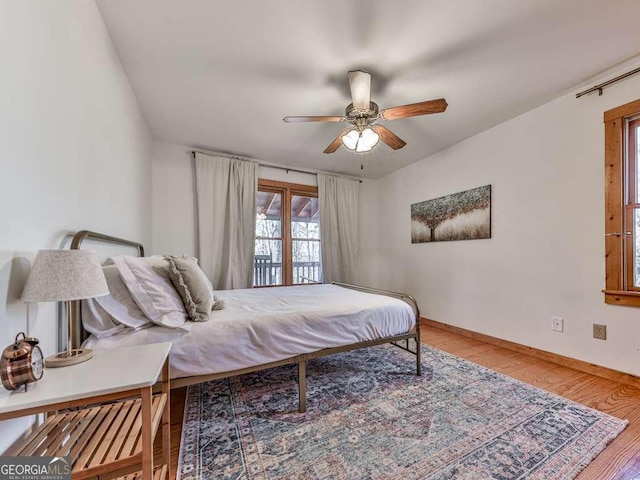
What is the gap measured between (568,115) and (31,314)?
4.00 m

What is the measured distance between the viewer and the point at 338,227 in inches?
177

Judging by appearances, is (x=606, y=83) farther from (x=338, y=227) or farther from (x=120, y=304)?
(x=120, y=304)

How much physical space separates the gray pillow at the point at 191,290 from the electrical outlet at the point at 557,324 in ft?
10.2

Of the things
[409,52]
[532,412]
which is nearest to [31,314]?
[409,52]

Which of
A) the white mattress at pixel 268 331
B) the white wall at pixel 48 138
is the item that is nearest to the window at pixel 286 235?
the white mattress at pixel 268 331

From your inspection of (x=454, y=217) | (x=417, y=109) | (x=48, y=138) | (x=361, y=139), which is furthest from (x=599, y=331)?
(x=48, y=138)

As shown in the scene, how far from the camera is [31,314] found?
1.03 metres

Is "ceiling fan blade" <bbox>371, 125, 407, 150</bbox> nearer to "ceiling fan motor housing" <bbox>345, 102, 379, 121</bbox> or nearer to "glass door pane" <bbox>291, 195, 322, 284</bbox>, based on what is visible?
"ceiling fan motor housing" <bbox>345, 102, 379, 121</bbox>

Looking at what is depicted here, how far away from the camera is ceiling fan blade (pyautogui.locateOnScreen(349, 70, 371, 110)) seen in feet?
6.54

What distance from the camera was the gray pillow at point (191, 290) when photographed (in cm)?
166

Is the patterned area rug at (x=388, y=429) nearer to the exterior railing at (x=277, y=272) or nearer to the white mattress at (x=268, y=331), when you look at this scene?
the white mattress at (x=268, y=331)

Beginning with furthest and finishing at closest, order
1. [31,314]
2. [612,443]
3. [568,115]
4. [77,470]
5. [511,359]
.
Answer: [511,359], [568,115], [612,443], [31,314], [77,470]

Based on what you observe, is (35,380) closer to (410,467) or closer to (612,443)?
(410,467)

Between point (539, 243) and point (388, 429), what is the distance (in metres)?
2.38
